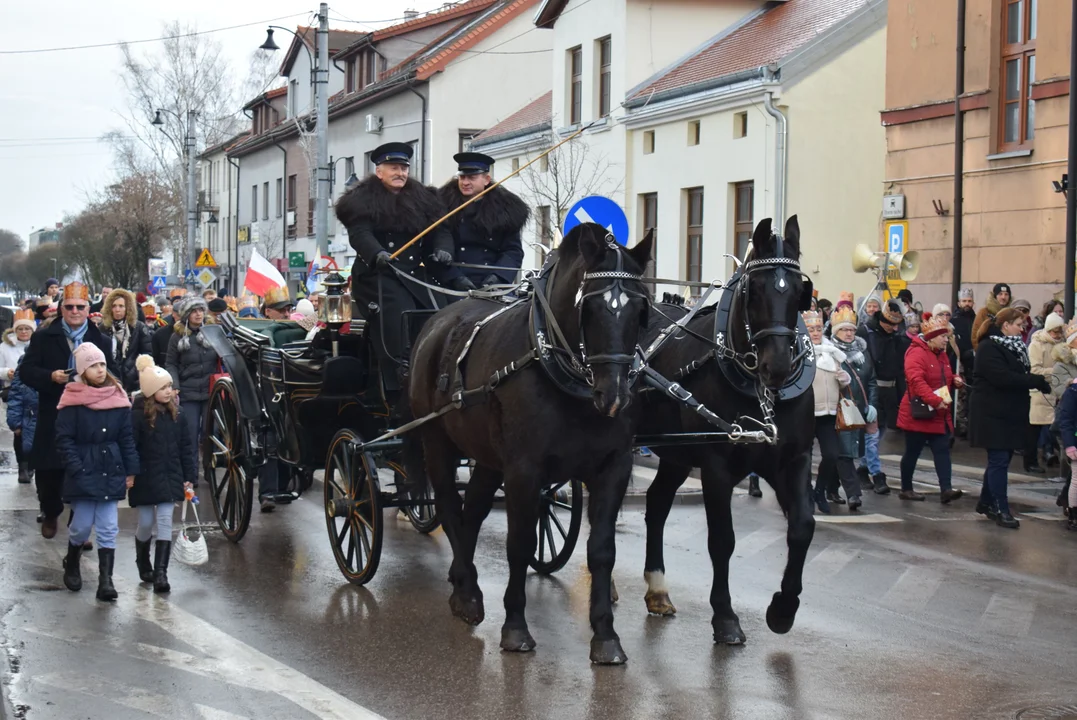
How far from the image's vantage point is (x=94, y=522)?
862cm

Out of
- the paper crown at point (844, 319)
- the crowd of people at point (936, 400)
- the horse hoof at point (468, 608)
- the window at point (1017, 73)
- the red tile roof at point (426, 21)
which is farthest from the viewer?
the red tile roof at point (426, 21)

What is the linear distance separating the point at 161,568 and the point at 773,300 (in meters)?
4.07

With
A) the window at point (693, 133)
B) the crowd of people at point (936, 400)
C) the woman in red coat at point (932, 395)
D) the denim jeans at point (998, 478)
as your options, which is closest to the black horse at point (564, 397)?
the crowd of people at point (936, 400)

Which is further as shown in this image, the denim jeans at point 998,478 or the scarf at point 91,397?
the denim jeans at point 998,478

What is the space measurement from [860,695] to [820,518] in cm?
571

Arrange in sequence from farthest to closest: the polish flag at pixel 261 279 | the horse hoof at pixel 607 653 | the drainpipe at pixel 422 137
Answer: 1. the drainpipe at pixel 422 137
2. the polish flag at pixel 261 279
3. the horse hoof at pixel 607 653

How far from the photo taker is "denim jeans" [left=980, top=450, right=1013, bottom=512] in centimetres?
1166

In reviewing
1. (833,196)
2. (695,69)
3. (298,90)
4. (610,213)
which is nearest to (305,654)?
(610,213)

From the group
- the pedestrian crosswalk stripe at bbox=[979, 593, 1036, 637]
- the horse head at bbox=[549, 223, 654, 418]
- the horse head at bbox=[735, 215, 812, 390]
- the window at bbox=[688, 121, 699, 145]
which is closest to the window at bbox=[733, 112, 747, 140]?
the window at bbox=[688, 121, 699, 145]

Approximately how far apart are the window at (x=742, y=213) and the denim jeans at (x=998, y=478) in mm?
15146

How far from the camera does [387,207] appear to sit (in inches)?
366

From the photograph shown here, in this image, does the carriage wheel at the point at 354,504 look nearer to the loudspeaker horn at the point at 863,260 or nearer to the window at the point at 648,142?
the loudspeaker horn at the point at 863,260

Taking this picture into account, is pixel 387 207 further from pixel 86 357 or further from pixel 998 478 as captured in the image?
pixel 998 478

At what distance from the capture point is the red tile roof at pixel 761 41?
1054 inches
